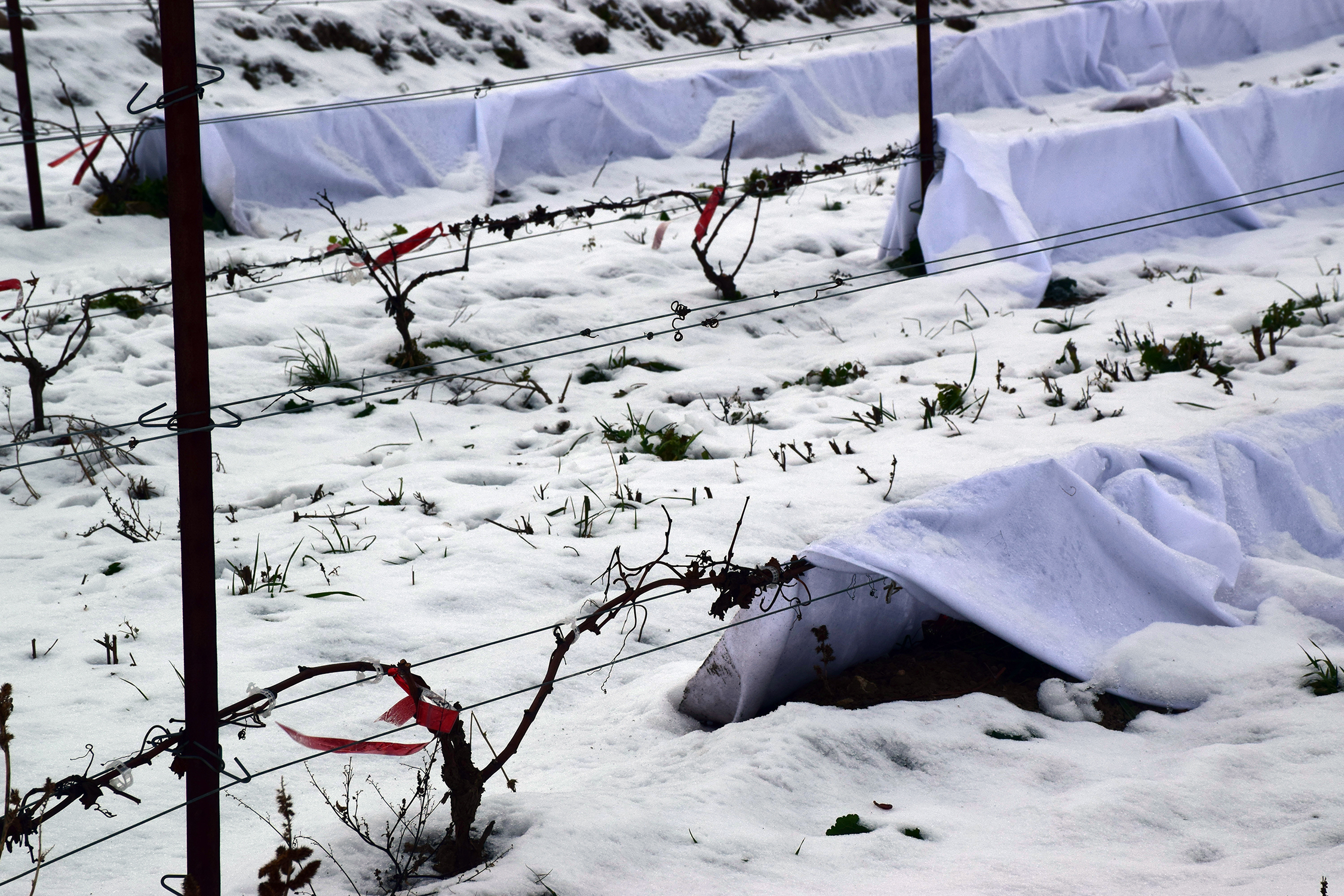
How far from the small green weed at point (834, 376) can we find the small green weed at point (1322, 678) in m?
2.52

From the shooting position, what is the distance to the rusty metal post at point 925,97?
5.65 meters

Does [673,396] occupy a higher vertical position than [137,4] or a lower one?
lower

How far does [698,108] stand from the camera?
9406 millimetres

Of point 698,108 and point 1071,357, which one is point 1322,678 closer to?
point 1071,357

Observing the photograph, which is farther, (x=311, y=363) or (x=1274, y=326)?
(x=311, y=363)

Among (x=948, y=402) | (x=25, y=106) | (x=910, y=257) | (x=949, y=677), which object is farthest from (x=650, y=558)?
(x=25, y=106)

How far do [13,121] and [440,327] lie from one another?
15.8 ft

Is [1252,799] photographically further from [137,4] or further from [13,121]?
[137,4]

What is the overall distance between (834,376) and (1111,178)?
285 cm

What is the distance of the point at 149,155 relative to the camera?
22.3ft

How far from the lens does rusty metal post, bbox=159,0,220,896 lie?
1.45 m

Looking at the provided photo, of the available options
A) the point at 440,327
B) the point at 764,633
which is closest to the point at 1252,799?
the point at 764,633

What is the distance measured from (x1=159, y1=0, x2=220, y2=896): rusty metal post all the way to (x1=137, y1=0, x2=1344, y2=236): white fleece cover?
11.3 ft

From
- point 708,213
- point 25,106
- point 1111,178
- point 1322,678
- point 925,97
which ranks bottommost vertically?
point 1322,678
